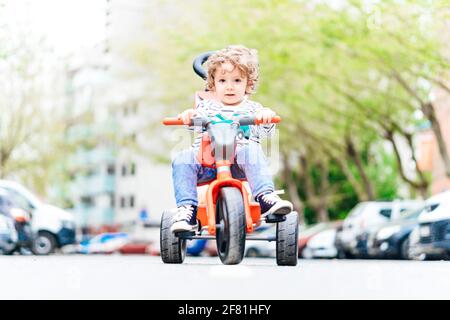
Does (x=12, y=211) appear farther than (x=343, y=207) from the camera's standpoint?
No

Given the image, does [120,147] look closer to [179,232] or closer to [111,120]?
[111,120]

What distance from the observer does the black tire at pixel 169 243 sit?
762cm

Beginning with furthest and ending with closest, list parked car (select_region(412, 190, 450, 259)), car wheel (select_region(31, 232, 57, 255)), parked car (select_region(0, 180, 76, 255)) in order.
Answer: car wheel (select_region(31, 232, 57, 255)) → parked car (select_region(0, 180, 76, 255)) → parked car (select_region(412, 190, 450, 259))

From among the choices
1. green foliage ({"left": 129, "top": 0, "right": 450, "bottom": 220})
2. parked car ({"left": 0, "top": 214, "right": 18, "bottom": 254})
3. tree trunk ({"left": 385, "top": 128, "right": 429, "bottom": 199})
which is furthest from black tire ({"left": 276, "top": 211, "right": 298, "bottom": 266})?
tree trunk ({"left": 385, "top": 128, "right": 429, "bottom": 199})

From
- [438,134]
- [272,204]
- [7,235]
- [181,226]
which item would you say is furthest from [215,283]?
[438,134]

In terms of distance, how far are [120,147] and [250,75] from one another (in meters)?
47.9

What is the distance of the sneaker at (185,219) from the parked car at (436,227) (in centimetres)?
933

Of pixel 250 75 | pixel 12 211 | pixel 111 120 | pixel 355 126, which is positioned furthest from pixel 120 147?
pixel 250 75

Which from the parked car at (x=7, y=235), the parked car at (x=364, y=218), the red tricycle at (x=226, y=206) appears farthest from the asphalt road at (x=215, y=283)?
the parked car at (x=364, y=218)

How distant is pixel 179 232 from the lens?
7.19 m

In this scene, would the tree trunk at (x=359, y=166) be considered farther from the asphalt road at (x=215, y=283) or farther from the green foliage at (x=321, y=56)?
the asphalt road at (x=215, y=283)

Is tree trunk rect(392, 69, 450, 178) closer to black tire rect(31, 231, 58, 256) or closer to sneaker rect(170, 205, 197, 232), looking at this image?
black tire rect(31, 231, 58, 256)

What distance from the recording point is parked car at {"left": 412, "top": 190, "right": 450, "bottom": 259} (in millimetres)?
16219
